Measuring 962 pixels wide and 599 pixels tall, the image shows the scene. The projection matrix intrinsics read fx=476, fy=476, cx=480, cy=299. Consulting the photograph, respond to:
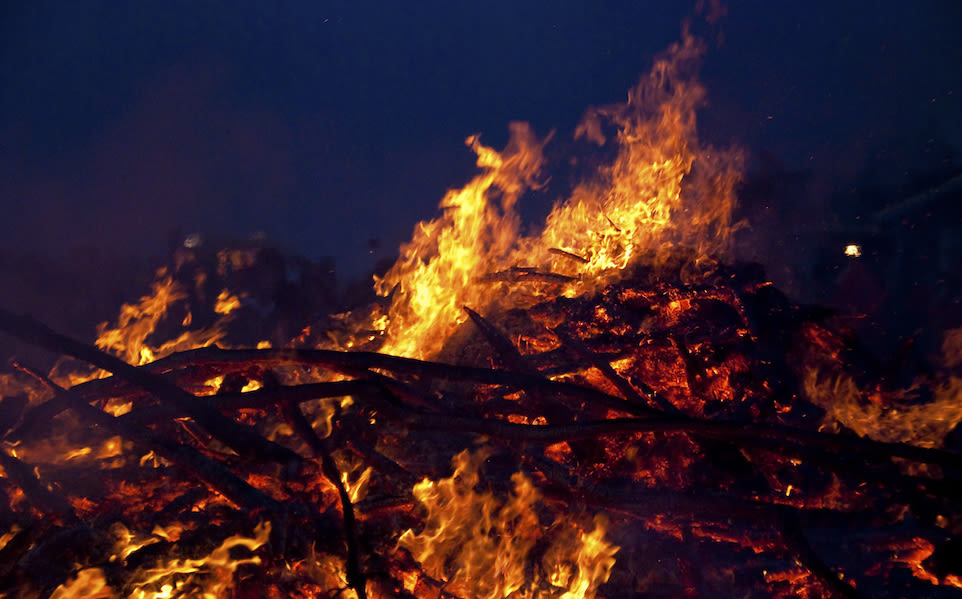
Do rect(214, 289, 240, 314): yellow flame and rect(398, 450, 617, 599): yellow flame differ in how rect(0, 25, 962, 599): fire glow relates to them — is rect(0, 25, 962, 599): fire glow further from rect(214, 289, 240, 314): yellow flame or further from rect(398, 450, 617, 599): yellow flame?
rect(214, 289, 240, 314): yellow flame

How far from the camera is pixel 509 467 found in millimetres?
3338

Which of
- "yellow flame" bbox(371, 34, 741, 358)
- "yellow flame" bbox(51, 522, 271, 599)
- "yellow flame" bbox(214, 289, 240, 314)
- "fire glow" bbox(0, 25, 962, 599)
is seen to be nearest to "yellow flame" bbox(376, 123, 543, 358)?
Answer: "yellow flame" bbox(371, 34, 741, 358)

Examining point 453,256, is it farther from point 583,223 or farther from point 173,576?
point 173,576

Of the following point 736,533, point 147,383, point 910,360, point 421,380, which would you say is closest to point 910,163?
point 910,360

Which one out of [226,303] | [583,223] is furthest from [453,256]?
[226,303]

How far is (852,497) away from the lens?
3422 millimetres

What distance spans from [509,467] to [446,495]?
52 cm

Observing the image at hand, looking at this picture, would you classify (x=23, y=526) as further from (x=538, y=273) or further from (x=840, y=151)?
(x=840, y=151)

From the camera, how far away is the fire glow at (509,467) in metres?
2.47

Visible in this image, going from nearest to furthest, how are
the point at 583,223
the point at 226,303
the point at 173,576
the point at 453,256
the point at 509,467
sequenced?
the point at 173,576 → the point at 509,467 → the point at 453,256 → the point at 583,223 → the point at 226,303

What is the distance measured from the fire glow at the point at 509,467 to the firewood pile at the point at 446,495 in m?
0.01

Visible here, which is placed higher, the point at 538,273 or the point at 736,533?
the point at 538,273

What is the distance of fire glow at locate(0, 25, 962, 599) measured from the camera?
247cm

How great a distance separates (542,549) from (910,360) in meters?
4.54
